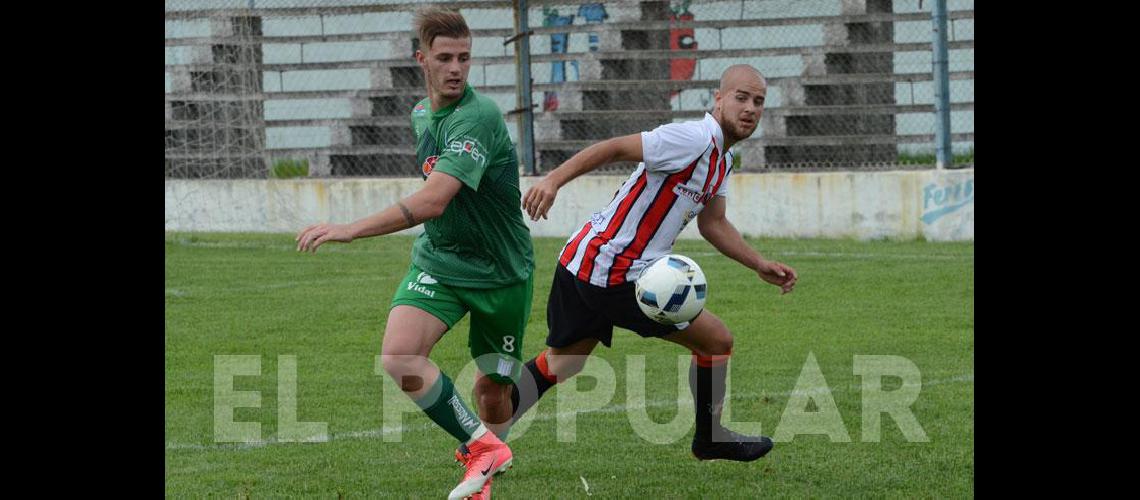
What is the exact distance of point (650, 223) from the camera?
6.43 m

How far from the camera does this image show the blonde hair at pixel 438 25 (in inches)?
226

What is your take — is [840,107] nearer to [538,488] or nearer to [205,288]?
[205,288]

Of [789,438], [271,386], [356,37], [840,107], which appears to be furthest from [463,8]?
[789,438]

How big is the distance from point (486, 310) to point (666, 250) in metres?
0.98

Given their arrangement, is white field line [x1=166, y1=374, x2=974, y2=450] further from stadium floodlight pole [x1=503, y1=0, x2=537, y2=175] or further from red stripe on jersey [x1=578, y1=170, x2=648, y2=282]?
stadium floodlight pole [x1=503, y1=0, x2=537, y2=175]

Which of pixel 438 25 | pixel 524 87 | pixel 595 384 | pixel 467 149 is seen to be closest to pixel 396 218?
pixel 467 149

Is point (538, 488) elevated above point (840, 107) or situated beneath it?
situated beneath

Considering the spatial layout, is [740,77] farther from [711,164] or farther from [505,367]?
[505,367]

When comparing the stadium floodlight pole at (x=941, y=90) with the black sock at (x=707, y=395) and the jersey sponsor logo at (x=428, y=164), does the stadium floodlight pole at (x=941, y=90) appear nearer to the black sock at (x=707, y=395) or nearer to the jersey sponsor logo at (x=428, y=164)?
the black sock at (x=707, y=395)

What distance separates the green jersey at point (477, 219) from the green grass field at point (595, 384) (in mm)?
922

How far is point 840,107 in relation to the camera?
17.2 metres

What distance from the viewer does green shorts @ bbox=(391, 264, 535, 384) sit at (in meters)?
5.97

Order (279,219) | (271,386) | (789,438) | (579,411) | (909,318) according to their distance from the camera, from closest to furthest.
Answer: (789,438) < (579,411) < (271,386) < (909,318) < (279,219)

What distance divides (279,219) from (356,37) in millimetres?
3356
